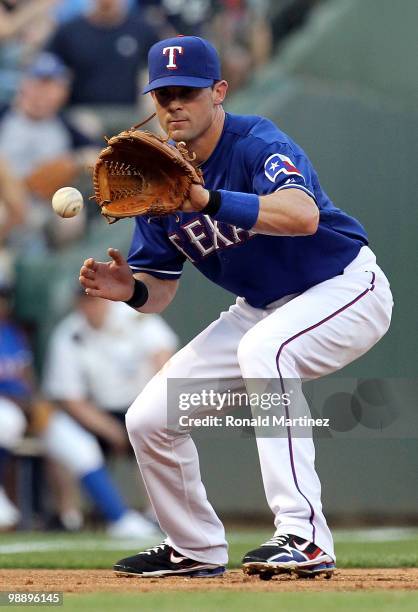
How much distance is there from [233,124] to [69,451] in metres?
4.26

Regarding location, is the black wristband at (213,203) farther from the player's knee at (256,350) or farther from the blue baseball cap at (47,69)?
the blue baseball cap at (47,69)

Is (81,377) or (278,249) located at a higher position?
(81,377)

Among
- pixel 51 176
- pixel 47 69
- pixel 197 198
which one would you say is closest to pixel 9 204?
pixel 51 176

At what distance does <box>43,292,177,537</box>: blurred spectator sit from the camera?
8.80 meters

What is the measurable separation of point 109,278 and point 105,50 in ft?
17.6

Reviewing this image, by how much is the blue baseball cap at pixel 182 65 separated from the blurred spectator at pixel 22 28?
18.7ft

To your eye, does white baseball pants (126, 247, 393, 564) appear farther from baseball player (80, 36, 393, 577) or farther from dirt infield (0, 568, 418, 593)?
dirt infield (0, 568, 418, 593)

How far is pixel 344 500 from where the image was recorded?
9.45 m

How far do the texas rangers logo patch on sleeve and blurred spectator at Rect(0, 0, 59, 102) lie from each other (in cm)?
607

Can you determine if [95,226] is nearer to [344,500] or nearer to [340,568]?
[344,500]

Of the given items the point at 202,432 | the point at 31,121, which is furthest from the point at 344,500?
the point at 31,121

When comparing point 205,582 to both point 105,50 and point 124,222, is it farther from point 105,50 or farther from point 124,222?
point 105,50
